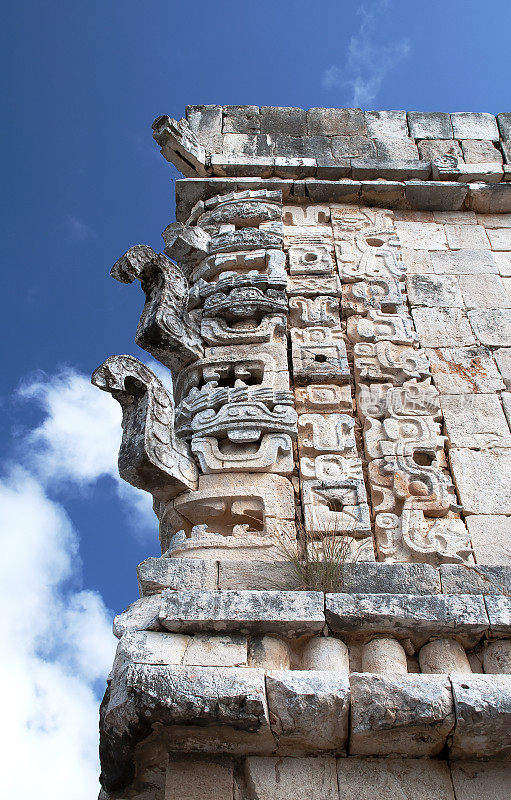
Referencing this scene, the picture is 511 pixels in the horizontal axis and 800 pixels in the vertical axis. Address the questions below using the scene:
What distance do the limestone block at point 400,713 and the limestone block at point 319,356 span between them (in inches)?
84.7

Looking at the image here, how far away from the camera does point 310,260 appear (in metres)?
5.99

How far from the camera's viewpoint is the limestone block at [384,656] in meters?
3.51

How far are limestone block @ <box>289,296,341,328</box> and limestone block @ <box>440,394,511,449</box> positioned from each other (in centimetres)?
97

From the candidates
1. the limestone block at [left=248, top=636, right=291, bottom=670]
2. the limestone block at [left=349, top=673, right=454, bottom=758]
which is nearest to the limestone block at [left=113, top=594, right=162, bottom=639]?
the limestone block at [left=248, top=636, right=291, bottom=670]

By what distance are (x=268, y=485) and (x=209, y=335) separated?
1337mm

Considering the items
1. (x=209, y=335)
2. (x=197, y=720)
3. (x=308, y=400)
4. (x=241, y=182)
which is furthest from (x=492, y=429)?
(x=241, y=182)

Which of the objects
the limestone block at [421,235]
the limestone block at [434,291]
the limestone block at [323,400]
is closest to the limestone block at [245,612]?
the limestone block at [323,400]

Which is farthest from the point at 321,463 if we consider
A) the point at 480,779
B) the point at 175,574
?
the point at 480,779

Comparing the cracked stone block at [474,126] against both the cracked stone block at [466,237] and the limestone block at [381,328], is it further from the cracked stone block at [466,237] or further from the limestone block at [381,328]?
the limestone block at [381,328]

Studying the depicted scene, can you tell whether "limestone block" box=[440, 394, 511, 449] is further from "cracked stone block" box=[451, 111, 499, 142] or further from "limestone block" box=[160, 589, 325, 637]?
"cracked stone block" box=[451, 111, 499, 142]

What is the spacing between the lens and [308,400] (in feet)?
16.3

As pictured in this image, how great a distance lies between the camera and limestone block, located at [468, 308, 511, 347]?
5.46 meters

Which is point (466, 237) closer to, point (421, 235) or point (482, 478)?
point (421, 235)

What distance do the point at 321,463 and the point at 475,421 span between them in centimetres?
107
